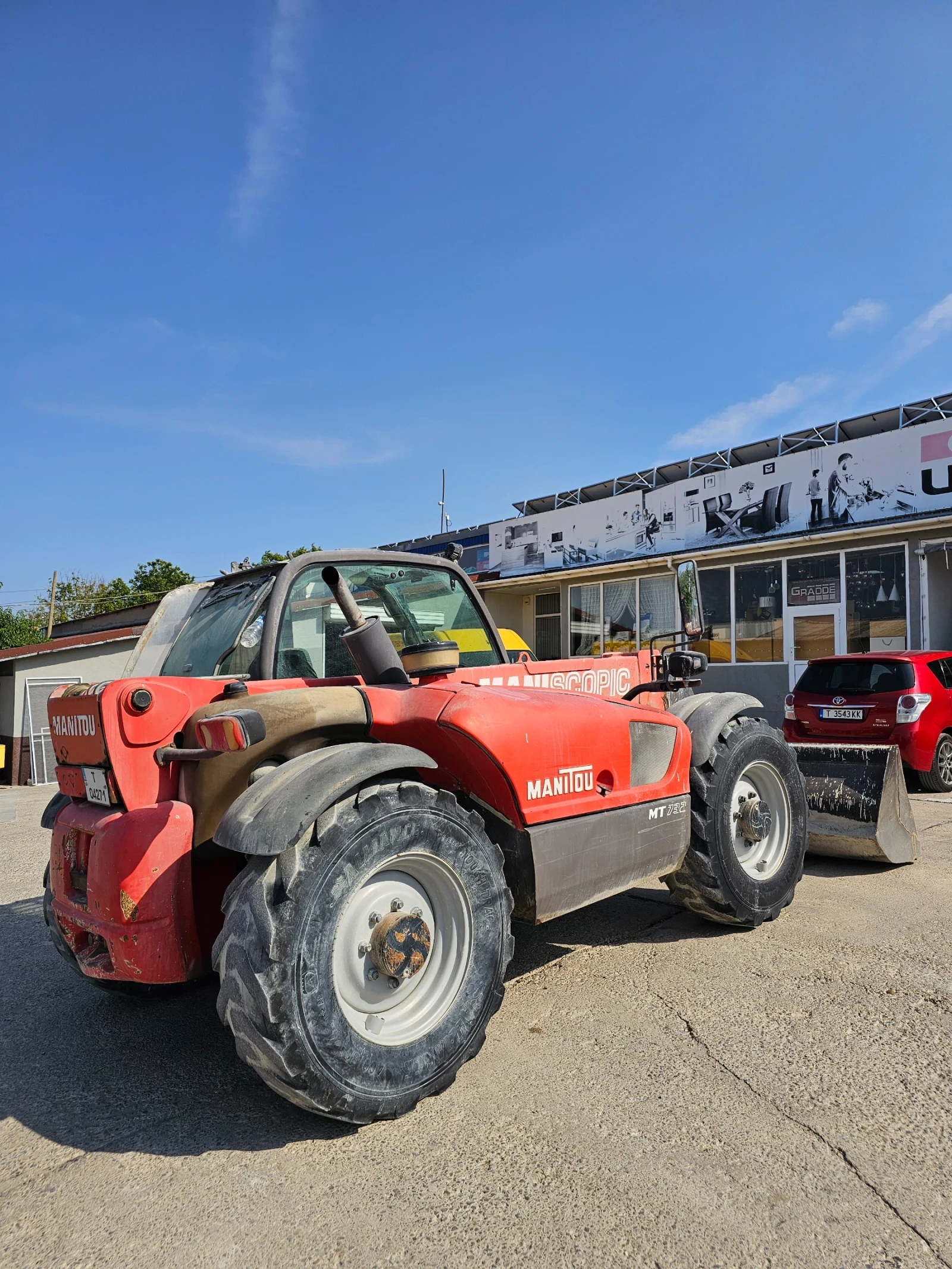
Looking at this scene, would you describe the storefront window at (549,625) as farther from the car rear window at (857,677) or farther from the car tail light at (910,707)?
the car tail light at (910,707)

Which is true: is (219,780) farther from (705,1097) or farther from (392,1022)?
(705,1097)

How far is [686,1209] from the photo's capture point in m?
2.21

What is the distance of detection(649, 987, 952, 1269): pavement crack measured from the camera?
2104 mm

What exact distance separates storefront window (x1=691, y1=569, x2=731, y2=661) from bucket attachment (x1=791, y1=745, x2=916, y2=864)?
10.7 meters

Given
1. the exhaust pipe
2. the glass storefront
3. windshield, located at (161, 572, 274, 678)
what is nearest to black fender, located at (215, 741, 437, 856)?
the exhaust pipe

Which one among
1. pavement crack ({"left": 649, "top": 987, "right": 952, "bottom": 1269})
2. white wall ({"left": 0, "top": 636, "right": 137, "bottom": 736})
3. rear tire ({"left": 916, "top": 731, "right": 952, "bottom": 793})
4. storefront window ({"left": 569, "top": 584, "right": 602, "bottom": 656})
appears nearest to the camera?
pavement crack ({"left": 649, "top": 987, "right": 952, "bottom": 1269})

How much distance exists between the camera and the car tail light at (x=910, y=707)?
950cm

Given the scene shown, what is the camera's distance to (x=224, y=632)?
3.65 metres

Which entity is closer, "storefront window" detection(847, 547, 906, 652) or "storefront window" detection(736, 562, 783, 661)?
"storefront window" detection(847, 547, 906, 652)

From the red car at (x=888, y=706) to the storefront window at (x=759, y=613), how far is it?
5878 mm

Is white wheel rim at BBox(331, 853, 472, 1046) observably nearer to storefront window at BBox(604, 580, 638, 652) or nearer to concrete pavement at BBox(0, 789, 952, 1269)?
concrete pavement at BBox(0, 789, 952, 1269)

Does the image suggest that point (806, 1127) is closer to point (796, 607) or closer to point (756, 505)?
point (796, 607)

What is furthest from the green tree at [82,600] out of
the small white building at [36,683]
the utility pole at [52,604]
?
the small white building at [36,683]

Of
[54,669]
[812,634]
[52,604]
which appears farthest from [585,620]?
[52,604]
